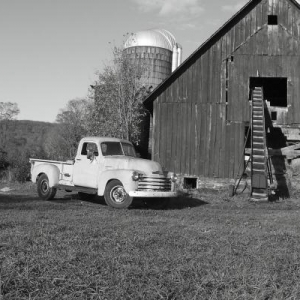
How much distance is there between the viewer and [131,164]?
10914 mm

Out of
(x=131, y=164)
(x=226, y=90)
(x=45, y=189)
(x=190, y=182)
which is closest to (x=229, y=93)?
(x=226, y=90)

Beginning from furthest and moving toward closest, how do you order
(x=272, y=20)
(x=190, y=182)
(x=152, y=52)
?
(x=152, y=52) → (x=190, y=182) → (x=272, y=20)

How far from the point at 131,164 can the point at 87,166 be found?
161cm

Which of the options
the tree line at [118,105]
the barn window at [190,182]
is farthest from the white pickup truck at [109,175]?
the tree line at [118,105]

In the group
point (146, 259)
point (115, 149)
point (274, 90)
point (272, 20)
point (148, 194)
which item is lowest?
point (146, 259)

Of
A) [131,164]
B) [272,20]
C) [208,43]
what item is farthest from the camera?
[208,43]

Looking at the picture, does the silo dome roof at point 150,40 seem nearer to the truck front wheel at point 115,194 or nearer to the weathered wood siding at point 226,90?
the weathered wood siding at point 226,90

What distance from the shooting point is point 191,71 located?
683 inches

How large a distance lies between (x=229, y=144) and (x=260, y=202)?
14.8 feet

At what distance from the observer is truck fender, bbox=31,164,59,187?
12305 millimetres

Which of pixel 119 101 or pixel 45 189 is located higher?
pixel 119 101

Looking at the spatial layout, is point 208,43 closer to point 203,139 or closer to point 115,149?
point 203,139

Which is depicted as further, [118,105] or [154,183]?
[118,105]

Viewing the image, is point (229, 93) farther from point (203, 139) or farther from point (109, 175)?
point (109, 175)
